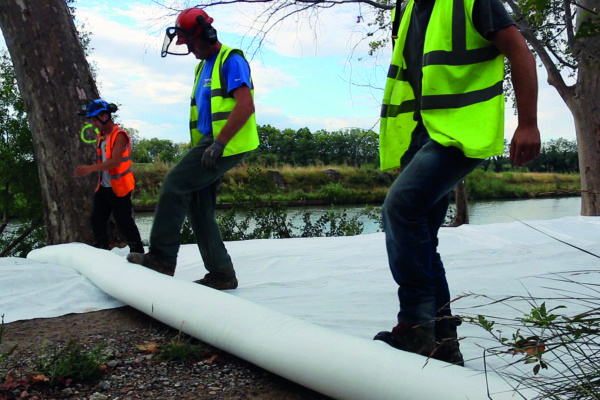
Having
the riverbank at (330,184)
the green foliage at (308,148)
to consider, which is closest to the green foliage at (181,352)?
the riverbank at (330,184)

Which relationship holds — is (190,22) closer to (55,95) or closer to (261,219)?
(55,95)

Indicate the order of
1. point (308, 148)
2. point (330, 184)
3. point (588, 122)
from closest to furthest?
point (588, 122) → point (330, 184) → point (308, 148)

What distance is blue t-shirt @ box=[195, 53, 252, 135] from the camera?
131 inches

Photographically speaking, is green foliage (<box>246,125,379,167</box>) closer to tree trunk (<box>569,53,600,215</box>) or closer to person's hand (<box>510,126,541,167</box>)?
tree trunk (<box>569,53,600,215</box>)

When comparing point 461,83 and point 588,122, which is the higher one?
point 588,122

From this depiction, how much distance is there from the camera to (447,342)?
7.01 ft

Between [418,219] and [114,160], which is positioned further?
[114,160]

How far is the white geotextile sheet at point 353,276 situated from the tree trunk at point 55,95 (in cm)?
149

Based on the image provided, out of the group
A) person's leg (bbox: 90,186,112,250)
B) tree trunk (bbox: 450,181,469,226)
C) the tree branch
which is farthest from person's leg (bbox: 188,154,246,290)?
tree trunk (bbox: 450,181,469,226)

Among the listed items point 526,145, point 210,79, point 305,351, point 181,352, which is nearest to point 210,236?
point 210,79

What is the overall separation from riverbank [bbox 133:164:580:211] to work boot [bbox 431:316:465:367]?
21.2ft

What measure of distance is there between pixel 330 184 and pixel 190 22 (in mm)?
10367

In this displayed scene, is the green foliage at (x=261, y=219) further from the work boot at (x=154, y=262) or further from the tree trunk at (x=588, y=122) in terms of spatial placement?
the tree trunk at (x=588, y=122)

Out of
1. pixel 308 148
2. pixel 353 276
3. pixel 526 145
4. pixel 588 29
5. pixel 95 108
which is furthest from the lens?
pixel 308 148
